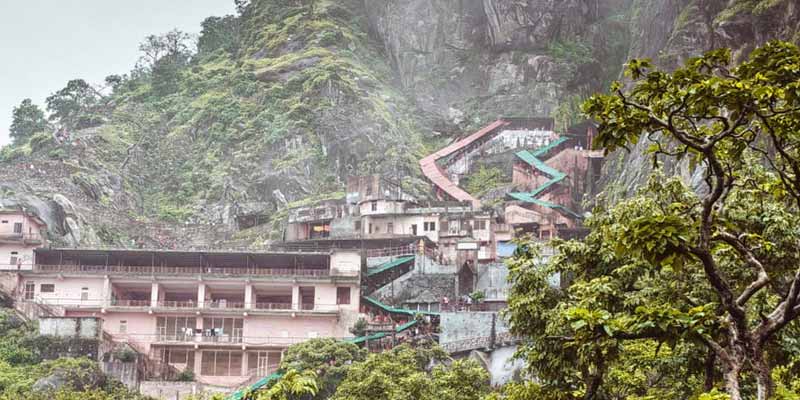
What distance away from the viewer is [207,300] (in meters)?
46.7

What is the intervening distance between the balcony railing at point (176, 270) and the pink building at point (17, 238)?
1.11 metres

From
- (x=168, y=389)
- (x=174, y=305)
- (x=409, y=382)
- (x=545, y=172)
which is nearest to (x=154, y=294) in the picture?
(x=174, y=305)

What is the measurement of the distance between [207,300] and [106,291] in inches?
176

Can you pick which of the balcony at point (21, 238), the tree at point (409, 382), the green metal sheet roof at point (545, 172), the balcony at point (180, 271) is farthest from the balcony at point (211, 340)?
the green metal sheet roof at point (545, 172)

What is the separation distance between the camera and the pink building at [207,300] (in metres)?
45.2

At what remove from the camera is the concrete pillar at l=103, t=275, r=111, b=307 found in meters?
45.8

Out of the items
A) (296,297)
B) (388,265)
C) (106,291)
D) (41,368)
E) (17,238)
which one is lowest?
(41,368)

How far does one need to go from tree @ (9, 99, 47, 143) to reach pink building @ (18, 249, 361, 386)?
2967 cm

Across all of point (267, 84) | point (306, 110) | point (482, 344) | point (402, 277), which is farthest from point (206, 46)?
point (482, 344)

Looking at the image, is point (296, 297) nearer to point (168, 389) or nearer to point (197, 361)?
point (197, 361)

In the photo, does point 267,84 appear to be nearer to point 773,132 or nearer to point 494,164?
point 494,164

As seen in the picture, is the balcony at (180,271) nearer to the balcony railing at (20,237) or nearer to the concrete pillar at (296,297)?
the concrete pillar at (296,297)

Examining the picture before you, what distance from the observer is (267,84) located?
72.9m

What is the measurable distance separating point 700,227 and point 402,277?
137ft
